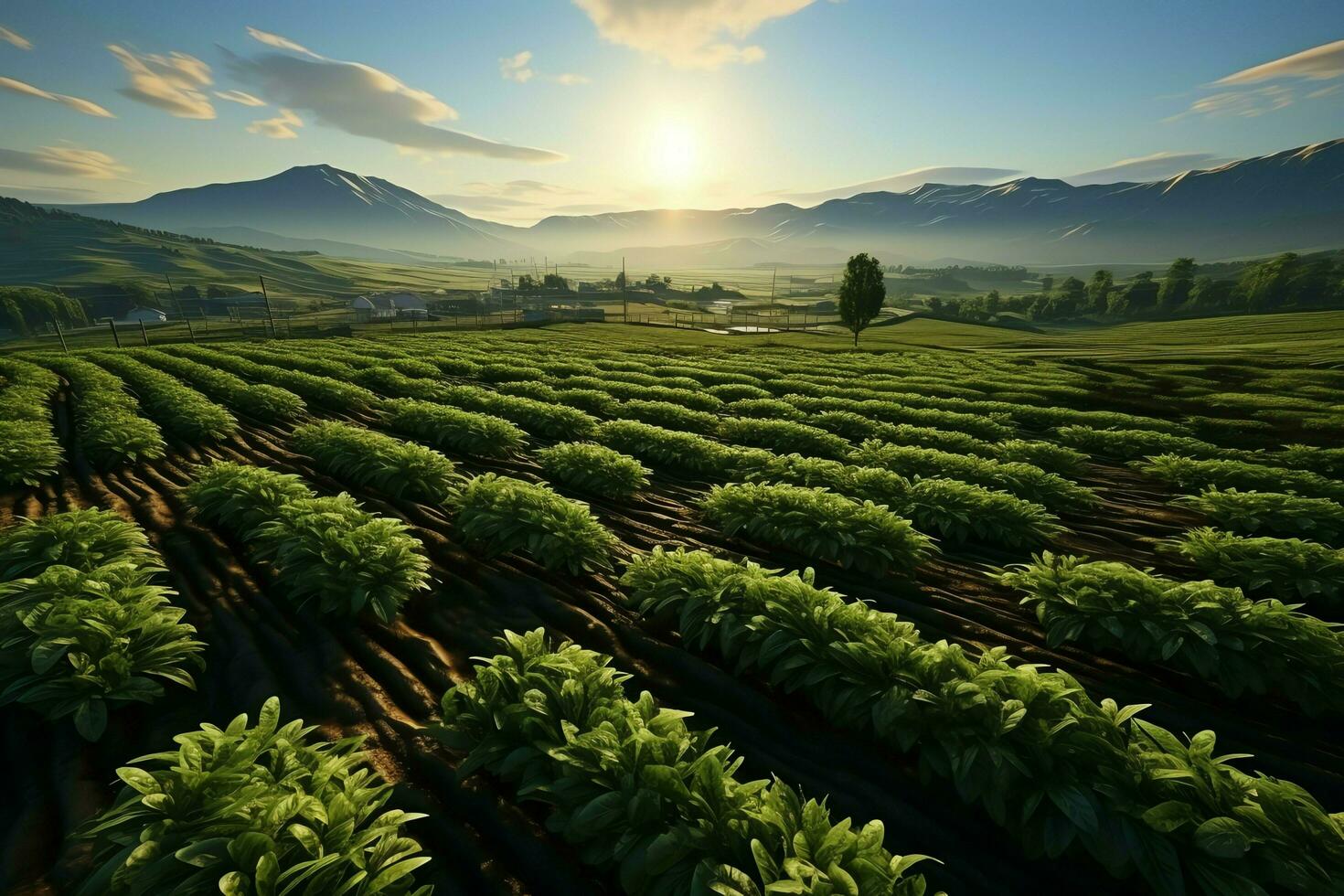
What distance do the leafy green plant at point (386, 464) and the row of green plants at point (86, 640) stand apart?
12.4 ft

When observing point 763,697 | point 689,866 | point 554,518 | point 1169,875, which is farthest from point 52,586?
point 1169,875

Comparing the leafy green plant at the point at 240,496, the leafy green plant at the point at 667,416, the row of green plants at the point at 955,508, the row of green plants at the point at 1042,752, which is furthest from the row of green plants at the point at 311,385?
the row of green plants at the point at 1042,752

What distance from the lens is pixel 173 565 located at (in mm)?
7102

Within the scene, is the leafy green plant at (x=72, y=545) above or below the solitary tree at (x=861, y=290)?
below

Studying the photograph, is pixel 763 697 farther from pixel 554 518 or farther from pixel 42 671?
pixel 42 671

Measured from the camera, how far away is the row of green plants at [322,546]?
20.1 ft

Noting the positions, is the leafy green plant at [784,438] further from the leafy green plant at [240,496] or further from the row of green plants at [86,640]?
the row of green plants at [86,640]

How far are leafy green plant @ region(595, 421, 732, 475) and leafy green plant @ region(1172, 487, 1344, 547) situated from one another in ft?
30.4

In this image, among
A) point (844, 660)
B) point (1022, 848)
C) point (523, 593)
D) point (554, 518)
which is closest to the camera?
point (1022, 848)

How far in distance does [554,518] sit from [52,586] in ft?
16.8

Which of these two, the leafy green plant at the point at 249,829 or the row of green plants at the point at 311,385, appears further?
the row of green plants at the point at 311,385

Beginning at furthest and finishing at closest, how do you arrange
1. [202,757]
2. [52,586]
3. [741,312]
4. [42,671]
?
[741,312]
[52,586]
[42,671]
[202,757]

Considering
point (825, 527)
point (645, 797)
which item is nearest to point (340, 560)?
point (645, 797)

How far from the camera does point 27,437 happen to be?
1048cm
